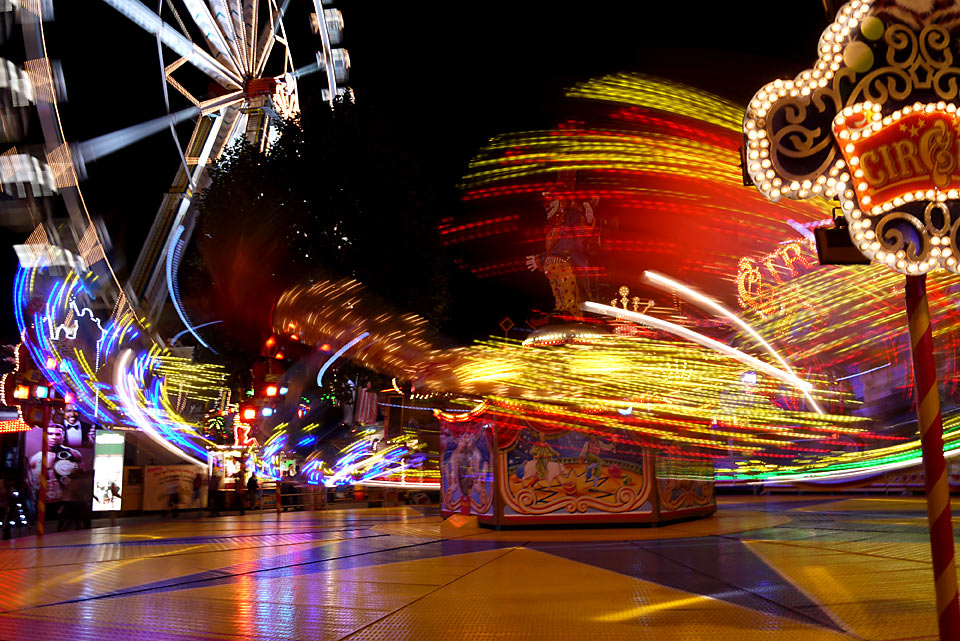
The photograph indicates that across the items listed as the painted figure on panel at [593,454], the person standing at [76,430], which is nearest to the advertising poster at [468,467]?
the painted figure on panel at [593,454]

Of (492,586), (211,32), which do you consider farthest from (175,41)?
(492,586)

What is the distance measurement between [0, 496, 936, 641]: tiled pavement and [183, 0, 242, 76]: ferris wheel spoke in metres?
18.9

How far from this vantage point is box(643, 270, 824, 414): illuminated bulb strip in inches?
732

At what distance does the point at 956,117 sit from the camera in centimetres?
425

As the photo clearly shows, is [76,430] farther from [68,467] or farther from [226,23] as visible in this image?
[226,23]

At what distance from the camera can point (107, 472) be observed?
77.7 feet

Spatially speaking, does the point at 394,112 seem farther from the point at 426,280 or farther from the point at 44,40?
the point at 44,40

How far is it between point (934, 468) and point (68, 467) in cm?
2186

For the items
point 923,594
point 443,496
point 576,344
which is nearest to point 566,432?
point 576,344

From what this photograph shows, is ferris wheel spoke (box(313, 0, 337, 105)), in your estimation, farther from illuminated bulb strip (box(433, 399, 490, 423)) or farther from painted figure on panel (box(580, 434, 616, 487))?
painted figure on panel (box(580, 434, 616, 487))

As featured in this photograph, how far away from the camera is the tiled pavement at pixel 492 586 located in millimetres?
5602

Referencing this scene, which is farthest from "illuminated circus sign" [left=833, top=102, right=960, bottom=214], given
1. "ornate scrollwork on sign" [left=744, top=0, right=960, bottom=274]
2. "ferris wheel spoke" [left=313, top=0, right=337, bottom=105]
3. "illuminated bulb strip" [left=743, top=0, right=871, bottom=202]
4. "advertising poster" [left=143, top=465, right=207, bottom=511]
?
"advertising poster" [left=143, top=465, right=207, bottom=511]

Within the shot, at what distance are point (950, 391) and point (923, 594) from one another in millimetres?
14746

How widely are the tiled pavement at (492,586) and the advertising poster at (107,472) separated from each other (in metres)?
10.7
